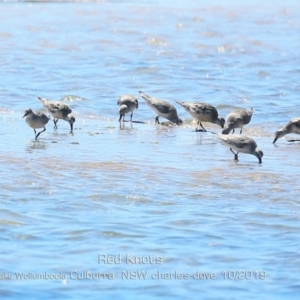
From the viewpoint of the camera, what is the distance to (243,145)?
10844 millimetres

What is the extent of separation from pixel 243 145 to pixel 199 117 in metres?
2.80

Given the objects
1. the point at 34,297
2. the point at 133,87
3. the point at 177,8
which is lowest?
the point at 34,297

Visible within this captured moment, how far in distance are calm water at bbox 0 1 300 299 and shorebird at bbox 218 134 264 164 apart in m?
0.14

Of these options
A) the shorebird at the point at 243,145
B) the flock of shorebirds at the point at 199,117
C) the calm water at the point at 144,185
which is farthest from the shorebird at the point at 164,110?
the shorebird at the point at 243,145

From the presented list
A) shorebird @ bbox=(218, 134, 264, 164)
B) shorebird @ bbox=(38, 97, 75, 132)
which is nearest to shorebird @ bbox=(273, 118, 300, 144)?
shorebird @ bbox=(218, 134, 264, 164)

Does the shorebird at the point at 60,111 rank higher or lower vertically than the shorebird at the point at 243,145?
higher

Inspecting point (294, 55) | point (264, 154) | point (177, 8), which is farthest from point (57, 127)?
point (177, 8)

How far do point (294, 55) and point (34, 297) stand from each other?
646 inches

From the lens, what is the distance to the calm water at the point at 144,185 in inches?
253

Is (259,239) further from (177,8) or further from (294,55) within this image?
(177,8)

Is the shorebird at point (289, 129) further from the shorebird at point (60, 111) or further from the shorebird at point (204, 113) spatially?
the shorebird at point (60, 111)

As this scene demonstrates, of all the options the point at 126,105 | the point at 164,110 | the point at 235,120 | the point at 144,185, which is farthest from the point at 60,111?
the point at 144,185

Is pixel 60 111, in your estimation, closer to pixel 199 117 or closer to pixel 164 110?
pixel 164 110

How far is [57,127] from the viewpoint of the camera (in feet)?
43.7
